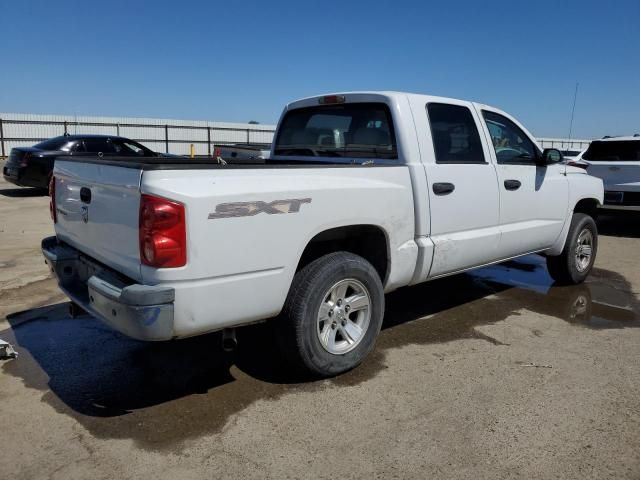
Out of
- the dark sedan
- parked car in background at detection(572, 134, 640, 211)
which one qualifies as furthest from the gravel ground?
the dark sedan

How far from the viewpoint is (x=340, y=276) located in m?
3.57

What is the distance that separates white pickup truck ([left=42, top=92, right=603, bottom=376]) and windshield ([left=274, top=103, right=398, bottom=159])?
0.04ft

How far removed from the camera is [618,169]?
31.8 ft

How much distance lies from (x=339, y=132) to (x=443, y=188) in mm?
1114

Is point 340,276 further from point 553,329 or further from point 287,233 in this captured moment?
point 553,329

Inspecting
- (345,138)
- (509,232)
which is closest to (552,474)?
(509,232)

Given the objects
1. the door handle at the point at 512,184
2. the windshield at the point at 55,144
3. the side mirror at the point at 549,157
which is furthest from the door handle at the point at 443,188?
the windshield at the point at 55,144

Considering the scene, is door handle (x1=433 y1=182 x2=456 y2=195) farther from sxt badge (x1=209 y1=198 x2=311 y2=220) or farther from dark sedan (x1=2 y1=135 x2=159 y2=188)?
dark sedan (x1=2 y1=135 x2=159 y2=188)

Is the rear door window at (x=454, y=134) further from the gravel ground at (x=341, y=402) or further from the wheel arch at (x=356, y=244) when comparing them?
the gravel ground at (x=341, y=402)

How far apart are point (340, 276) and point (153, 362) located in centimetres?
155

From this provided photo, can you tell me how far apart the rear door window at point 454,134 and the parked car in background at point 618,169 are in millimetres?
5582

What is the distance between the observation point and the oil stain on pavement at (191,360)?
3199mm

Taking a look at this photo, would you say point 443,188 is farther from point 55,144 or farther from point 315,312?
point 55,144

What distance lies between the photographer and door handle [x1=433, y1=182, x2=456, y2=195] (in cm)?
415
